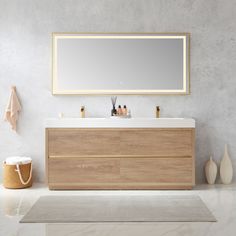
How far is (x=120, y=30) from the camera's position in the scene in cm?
535

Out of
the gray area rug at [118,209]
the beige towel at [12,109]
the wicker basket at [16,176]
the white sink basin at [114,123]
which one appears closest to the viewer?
the gray area rug at [118,209]

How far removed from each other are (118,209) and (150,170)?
39.4 inches

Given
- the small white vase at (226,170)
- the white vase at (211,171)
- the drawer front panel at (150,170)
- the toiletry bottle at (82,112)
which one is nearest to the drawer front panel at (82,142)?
the drawer front panel at (150,170)

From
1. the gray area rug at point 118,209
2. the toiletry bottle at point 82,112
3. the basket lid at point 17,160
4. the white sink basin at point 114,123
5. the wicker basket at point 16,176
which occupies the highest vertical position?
the toiletry bottle at point 82,112

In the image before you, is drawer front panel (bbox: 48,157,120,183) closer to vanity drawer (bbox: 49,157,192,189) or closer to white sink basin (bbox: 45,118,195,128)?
vanity drawer (bbox: 49,157,192,189)

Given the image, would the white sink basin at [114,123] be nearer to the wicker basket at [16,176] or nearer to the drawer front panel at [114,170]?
the drawer front panel at [114,170]

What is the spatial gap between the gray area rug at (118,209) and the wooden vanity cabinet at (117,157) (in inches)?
15.5

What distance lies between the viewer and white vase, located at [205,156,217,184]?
530 centimetres

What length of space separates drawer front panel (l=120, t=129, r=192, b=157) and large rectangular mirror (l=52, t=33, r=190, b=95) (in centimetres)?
69

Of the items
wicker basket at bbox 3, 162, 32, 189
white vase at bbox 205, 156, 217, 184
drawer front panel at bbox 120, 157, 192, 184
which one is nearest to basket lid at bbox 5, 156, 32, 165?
wicker basket at bbox 3, 162, 32, 189

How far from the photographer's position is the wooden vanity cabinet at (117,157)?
492 cm

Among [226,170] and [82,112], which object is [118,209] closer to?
[82,112]

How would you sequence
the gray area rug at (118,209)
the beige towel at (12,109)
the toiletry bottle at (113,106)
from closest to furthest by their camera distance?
the gray area rug at (118,209) → the toiletry bottle at (113,106) → the beige towel at (12,109)

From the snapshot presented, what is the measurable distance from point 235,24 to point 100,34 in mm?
1770
